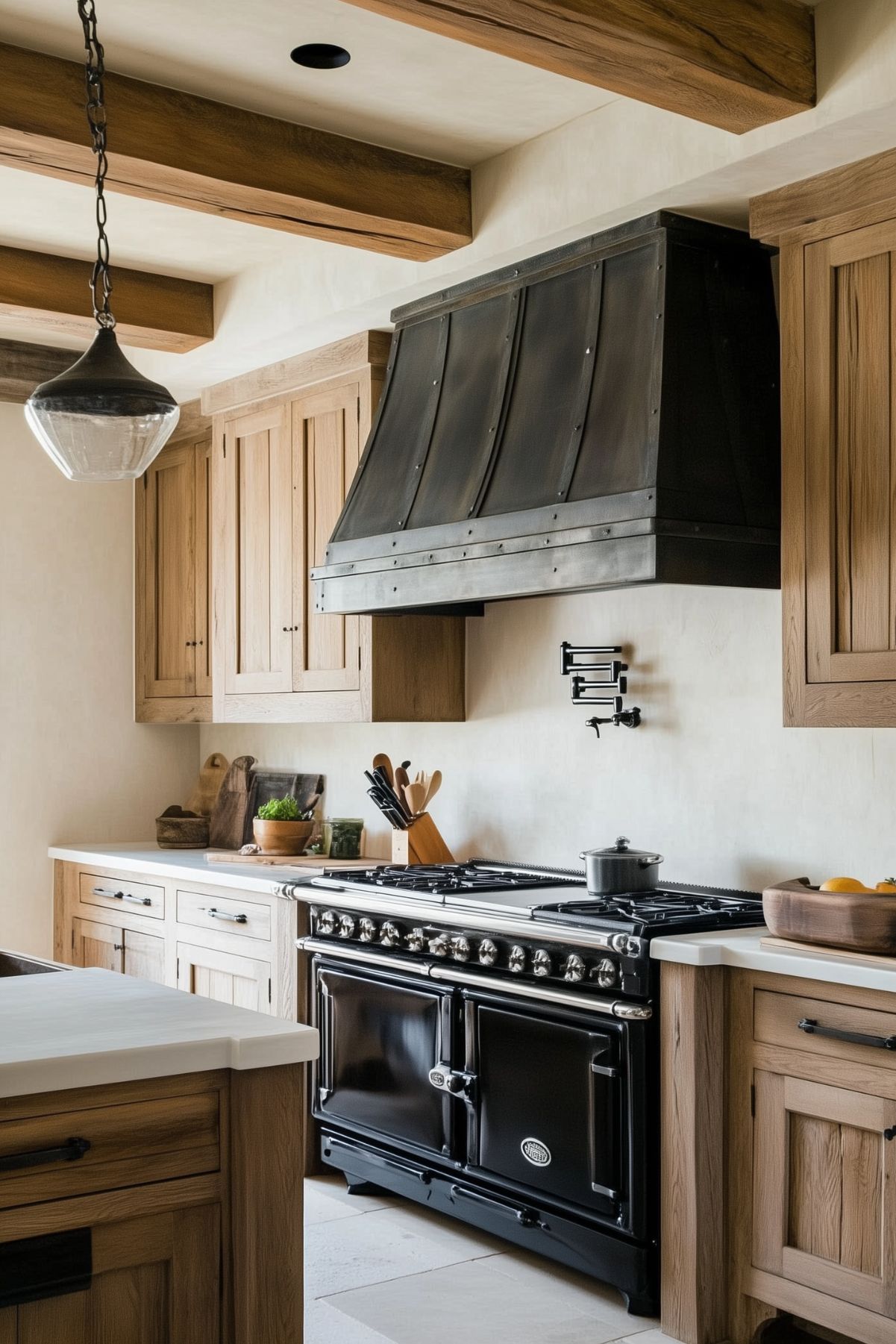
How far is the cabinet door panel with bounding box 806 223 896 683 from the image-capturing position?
298 cm

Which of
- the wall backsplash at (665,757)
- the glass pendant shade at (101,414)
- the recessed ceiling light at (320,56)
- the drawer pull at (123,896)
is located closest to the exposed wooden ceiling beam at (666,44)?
the recessed ceiling light at (320,56)

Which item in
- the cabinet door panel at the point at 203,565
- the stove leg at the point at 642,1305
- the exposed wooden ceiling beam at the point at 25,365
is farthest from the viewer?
the cabinet door panel at the point at 203,565

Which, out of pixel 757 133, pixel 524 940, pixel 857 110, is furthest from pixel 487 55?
pixel 524 940

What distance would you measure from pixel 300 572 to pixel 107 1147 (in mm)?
3028

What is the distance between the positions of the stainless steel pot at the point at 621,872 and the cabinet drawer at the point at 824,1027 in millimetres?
711

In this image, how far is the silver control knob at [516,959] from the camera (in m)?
3.40

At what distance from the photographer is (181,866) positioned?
487cm

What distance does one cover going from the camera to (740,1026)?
300 centimetres

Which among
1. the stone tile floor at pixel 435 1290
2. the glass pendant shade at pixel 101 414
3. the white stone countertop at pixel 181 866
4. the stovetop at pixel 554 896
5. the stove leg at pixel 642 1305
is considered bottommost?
the stone tile floor at pixel 435 1290

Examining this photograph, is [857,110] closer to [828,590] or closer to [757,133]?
[757,133]

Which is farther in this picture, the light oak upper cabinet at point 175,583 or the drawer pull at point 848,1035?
the light oak upper cabinet at point 175,583

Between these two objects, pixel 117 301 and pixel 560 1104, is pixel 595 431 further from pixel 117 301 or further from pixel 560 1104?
pixel 117 301

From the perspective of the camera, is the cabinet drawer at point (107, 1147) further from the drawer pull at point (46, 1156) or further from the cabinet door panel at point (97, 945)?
the cabinet door panel at point (97, 945)

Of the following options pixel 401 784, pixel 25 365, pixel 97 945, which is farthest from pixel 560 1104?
pixel 25 365
